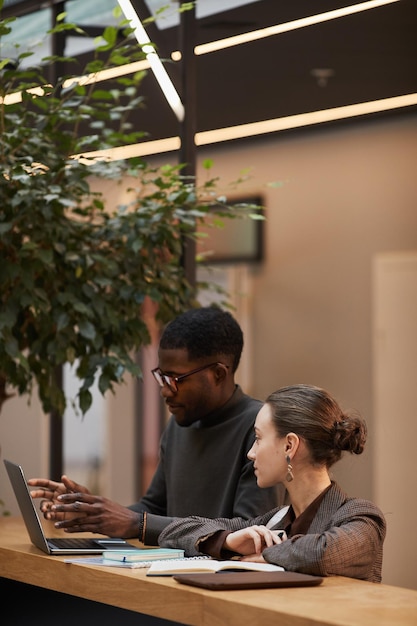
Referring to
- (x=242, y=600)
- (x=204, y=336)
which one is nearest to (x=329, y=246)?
(x=204, y=336)

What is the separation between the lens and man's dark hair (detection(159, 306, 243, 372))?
3482 millimetres

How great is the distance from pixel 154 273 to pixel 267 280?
17.0 inches

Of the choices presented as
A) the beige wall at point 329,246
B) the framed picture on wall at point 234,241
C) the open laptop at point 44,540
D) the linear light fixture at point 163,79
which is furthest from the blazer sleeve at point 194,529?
the linear light fixture at point 163,79

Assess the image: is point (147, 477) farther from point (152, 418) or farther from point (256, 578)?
point (256, 578)

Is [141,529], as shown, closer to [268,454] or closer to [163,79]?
[268,454]

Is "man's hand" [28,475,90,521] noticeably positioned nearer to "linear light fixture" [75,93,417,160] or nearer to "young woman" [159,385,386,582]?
"young woman" [159,385,386,582]

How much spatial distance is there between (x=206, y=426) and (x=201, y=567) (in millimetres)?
931

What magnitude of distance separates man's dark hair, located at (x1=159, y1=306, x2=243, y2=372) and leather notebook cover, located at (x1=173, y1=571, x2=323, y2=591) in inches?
40.0

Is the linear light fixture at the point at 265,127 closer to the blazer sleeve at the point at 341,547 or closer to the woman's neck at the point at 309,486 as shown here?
the woman's neck at the point at 309,486

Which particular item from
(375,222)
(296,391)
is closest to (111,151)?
(375,222)

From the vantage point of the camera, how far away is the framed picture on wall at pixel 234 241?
452 centimetres

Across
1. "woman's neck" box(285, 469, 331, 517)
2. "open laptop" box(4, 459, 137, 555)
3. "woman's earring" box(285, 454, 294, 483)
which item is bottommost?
"open laptop" box(4, 459, 137, 555)

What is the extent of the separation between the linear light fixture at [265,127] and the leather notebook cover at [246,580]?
1954mm

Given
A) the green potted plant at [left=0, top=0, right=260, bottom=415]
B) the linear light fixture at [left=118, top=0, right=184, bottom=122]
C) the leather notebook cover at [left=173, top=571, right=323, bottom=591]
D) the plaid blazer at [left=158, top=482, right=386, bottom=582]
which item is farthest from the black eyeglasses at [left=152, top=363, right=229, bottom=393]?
the linear light fixture at [left=118, top=0, right=184, bottom=122]
